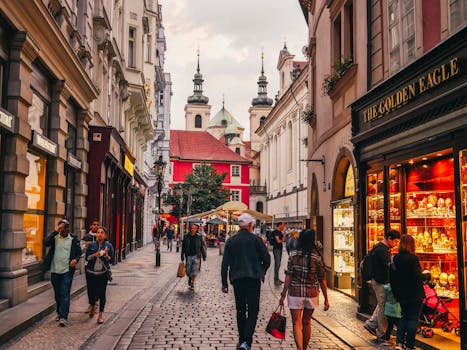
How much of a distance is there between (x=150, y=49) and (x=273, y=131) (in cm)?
3424

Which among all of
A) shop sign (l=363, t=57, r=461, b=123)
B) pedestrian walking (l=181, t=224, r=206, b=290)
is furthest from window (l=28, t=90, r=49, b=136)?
shop sign (l=363, t=57, r=461, b=123)

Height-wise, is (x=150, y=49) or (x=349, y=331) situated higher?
(x=150, y=49)

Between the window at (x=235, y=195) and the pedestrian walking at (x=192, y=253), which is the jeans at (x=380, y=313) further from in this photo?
the window at (x=235, y=195)

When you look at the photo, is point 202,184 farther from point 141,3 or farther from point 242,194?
point 141,3

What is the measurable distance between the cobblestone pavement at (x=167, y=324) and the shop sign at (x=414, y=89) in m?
3.86

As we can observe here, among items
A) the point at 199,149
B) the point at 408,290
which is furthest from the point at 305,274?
the point at 199,149

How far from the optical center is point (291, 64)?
6600 cm

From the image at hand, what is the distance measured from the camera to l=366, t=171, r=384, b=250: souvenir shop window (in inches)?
419

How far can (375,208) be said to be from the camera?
10883mm

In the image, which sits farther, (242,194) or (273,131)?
(242,194)

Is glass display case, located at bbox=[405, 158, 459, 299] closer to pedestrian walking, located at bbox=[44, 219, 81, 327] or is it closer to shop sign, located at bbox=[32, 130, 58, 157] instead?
pedestrian walking, located at bbox=[44, 219, 81, 327]

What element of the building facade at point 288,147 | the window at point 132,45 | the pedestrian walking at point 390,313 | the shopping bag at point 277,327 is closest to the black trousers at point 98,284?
the shopping bag at point 277,327

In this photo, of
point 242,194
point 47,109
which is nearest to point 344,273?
point 47,109

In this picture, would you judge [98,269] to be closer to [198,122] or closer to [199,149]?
[199,149]
